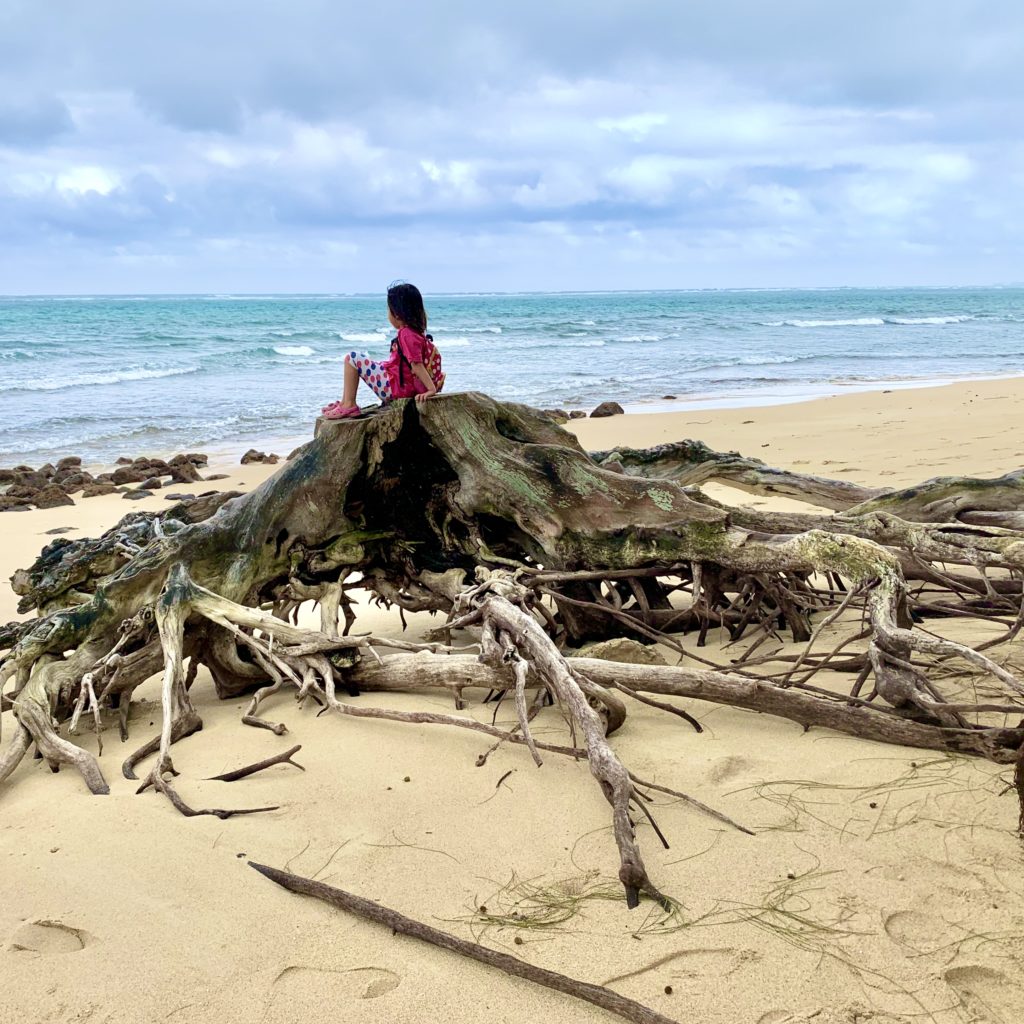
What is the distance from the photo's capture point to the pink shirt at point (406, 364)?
184 inches

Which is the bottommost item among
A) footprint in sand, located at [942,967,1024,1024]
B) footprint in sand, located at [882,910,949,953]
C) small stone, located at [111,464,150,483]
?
footprint in sand, located at [942,967,1024,1024]

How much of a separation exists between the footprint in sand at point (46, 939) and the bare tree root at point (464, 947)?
0.46 m

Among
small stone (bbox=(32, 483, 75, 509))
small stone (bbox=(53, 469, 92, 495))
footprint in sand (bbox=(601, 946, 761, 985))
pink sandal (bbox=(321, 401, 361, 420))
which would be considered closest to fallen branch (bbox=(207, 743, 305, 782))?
footprint in sand (bbox=(601, 946, 761, 985))

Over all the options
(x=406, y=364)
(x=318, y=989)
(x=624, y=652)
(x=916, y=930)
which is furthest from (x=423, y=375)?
(x=916, y=930)

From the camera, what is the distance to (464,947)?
226 centimetres

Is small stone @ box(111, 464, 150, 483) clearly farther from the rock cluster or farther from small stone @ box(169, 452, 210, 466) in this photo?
small stone @ box(169, 452, 210, 466)

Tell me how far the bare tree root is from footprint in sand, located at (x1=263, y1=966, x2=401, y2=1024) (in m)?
0.13

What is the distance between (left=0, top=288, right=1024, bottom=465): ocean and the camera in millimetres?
16250

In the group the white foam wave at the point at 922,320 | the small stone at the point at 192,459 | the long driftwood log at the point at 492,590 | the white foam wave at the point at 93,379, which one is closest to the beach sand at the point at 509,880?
the long driftwood log at the point at 492,590

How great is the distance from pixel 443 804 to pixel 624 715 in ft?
2.33

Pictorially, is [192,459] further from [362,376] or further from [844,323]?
[844,323]

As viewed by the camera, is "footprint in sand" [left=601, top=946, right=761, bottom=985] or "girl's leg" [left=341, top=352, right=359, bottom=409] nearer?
"footprint in sand" [left=601, top=946, right=761, bottom=985]

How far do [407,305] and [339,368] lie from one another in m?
23.6

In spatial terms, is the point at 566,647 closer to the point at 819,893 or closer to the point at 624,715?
the point at 624,715
